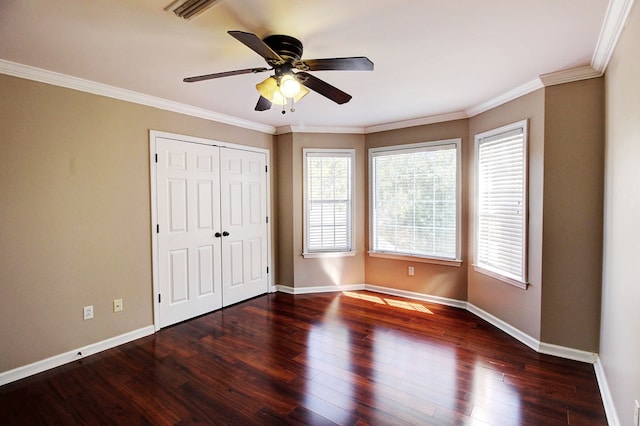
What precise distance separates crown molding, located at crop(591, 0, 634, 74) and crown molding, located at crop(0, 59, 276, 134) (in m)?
3.55

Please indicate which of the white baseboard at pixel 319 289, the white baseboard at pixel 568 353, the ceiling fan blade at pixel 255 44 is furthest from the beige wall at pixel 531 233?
the ceiling fan blade at pixel 255 44

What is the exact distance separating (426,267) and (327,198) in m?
1.68

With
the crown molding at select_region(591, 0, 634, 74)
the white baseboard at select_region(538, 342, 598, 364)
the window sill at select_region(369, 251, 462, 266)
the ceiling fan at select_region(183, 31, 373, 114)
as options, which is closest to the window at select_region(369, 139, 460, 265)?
the window sill at select_region(369, 251, 462, 266)

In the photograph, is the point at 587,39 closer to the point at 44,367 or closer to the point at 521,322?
the point at 521,322

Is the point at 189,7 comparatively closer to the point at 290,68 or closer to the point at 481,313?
the point at 290,68

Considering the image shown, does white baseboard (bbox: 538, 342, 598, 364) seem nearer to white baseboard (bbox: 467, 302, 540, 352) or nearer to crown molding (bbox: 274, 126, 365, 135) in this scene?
white baseboard (bbox: 467, 302, 540, 352)

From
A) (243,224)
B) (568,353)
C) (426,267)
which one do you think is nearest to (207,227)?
(243,224)

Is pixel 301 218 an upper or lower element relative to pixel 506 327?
upper

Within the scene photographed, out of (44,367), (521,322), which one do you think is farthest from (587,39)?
(44,367)

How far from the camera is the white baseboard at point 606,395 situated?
6.20ft

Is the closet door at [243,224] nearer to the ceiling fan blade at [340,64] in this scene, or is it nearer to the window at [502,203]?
the ceiling fan blade at [340,64]

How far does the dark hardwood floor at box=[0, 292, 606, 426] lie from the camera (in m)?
2.02

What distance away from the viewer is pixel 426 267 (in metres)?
4.17

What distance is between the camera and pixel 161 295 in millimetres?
3379
